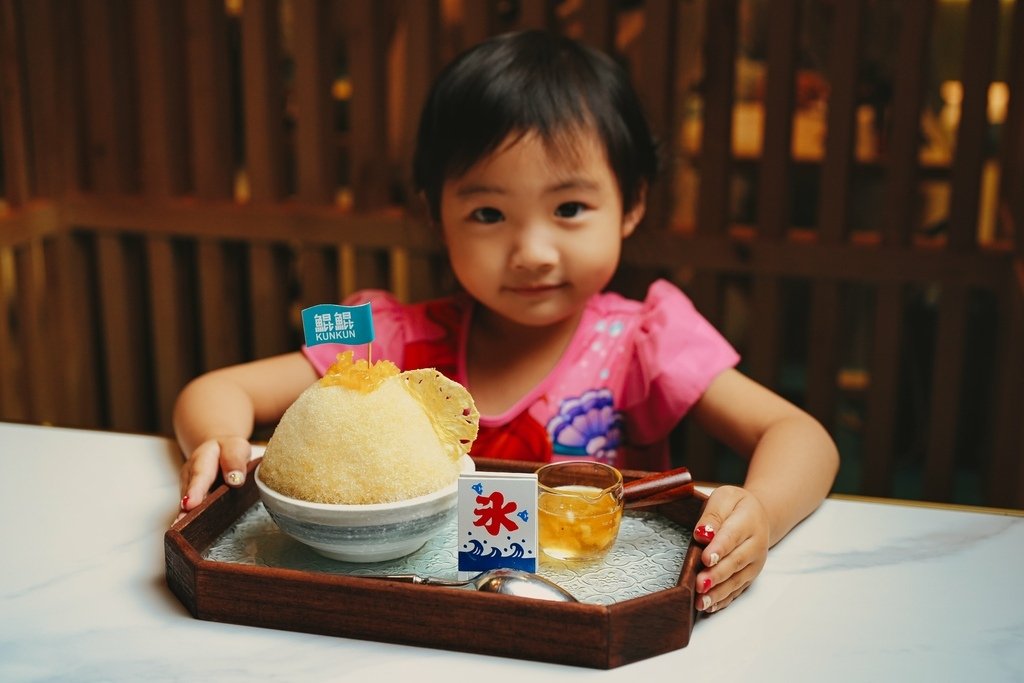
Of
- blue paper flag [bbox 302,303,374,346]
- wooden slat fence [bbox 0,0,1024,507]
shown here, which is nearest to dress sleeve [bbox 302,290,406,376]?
wooden slat fence [bbox 0,0,1024,507]

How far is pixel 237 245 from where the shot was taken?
8.43 feet

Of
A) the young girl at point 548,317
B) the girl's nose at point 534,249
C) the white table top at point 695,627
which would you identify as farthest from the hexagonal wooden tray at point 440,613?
the girl's nose at point 534,249

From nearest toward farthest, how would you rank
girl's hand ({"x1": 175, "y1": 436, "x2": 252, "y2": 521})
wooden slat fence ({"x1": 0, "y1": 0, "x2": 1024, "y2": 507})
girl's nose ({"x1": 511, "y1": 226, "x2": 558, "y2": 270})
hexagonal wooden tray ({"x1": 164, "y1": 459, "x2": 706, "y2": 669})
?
hexagonal wooden tray ({"x1": 164, "y1": 459, "x2": 706, "y2": 669}), girl's hand ({"x1": 175, "y1": 436, "x2": 252, "y2": 521}), girl's nose ({"x1": 511, "y1": 226, "x2": 558, "y2": 270}), wooden slat fence ({"x1": 0, "y1": 0, "x2": 1024, "y2": 507})

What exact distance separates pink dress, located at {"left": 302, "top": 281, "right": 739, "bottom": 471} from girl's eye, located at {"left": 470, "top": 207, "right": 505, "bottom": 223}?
25cm

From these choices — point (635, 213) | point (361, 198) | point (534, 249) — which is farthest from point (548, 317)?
point (361, 198)

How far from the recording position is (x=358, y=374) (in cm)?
98

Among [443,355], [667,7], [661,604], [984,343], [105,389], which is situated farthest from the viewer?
[984,343]

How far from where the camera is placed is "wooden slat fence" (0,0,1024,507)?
2.12 m

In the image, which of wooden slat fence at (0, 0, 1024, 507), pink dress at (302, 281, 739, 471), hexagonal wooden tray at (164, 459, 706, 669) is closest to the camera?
hexagonal wooden tray at (164, 459, 706, 669)

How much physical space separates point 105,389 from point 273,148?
825 mm

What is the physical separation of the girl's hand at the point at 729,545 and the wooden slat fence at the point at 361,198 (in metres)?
0.98

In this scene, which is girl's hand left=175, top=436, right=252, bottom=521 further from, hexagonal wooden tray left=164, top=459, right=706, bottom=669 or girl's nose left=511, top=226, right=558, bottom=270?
girl's nose left=511, top=226, right=558, bottom=270

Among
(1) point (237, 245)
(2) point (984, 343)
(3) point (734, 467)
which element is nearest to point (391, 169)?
(1) point (237, 245)

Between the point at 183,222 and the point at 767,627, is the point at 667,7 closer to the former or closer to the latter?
the point at 183,222
